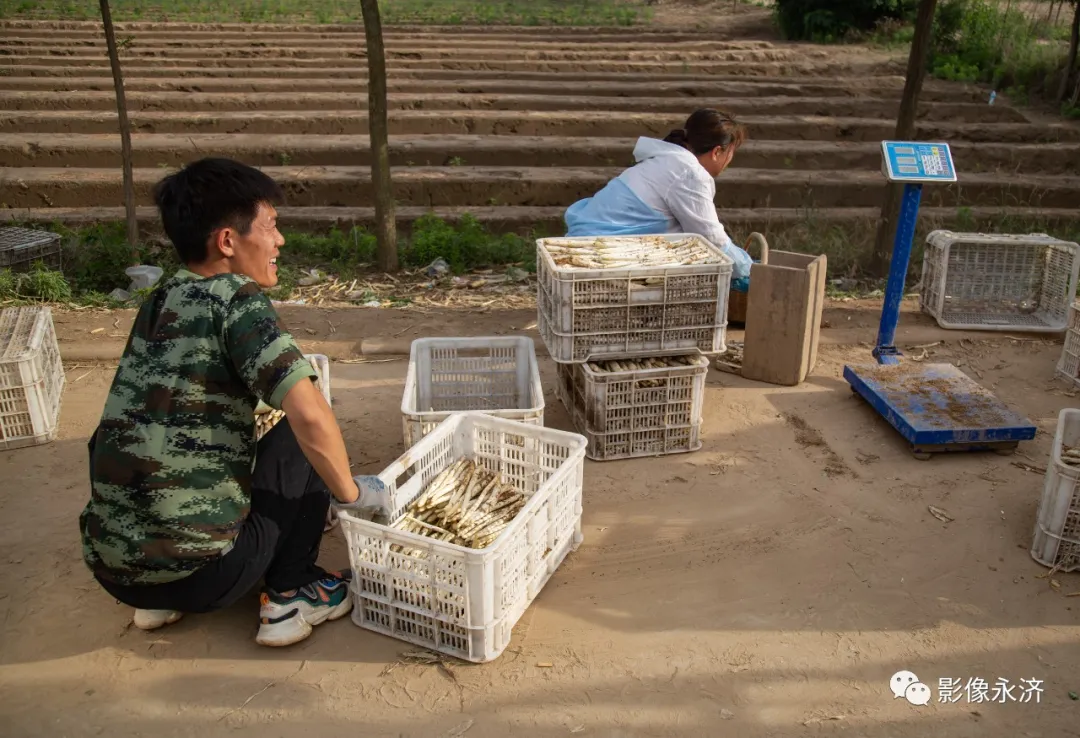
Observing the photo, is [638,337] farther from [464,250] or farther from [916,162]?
[464,250]

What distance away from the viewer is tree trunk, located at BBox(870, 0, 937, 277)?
7.02 metres

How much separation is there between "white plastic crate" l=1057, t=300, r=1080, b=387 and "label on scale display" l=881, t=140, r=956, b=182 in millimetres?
1203

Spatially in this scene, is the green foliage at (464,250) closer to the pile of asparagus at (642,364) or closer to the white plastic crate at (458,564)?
the pile of asparagus at (642,364)

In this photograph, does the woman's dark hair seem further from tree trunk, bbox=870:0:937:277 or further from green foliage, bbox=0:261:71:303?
green foliage, bbox=0:261:71:303

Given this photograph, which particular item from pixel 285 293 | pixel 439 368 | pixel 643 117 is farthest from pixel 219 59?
pixel 439 368

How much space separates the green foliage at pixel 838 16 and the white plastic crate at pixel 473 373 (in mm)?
14831

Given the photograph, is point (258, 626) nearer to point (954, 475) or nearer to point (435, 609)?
point (435, 609)

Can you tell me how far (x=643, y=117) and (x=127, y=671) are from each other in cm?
1005

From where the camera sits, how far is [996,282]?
6656 millimetres

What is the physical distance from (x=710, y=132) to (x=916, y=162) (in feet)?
3.97

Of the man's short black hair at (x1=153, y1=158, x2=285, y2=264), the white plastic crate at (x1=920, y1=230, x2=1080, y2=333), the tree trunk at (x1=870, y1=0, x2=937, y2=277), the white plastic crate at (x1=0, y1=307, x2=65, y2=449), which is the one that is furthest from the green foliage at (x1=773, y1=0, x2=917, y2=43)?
the man's short black hair at (x1=153, y1=158, x2=285, y2=264)

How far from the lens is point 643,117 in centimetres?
1183

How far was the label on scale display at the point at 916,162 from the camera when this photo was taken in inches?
208

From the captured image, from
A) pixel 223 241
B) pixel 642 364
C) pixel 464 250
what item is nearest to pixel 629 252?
pixel 642 364
